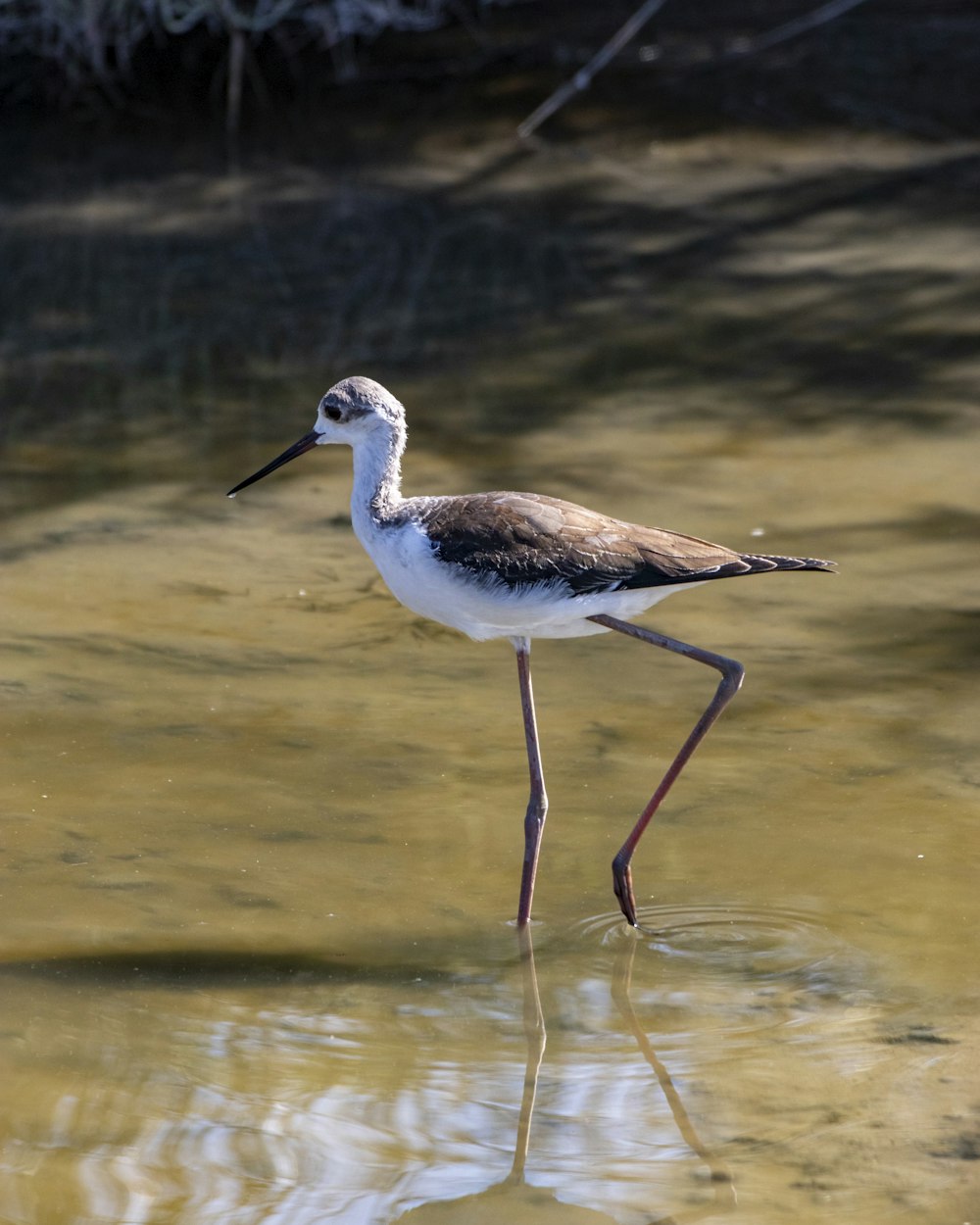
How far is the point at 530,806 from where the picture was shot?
485 centimetres

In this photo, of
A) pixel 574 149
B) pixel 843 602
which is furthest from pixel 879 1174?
pixel 574 149

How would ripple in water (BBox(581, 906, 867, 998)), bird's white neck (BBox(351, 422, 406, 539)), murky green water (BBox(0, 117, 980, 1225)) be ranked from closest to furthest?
murky green water (BBox(0, 117, 980, 1225))
ripple in water (BBox(581, 906, 867, 998))
bird's white neck (BBox(351, 422, 406, 539))

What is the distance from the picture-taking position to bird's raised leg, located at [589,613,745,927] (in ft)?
15.3

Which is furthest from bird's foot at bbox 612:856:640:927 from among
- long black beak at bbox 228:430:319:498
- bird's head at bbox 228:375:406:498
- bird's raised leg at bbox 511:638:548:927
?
long black beak at bbox 228:430:319:498

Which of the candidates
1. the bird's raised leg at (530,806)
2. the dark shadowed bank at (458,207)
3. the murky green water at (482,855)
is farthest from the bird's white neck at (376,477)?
the dark shadowed bank at (458,207)

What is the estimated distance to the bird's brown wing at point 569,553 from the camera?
4633mm

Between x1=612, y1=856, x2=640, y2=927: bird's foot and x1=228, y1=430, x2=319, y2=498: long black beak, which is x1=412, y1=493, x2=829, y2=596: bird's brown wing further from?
x1=612, y1=856, x2=640, y2=927: bird's foot

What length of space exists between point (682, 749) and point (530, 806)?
1.44 ft

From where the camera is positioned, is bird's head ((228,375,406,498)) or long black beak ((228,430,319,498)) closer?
bird's head ((228,375,406,498))

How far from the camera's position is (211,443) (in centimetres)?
869

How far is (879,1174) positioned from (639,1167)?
0.49 metres

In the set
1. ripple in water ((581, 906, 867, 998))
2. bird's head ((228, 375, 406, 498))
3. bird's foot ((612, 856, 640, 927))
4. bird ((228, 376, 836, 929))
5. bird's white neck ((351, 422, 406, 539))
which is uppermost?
bird's head ((228, 375, 406, 498))

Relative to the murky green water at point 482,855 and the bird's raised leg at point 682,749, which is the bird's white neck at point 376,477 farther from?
the murky green water at point 482,855

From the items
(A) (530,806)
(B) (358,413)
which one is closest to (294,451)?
(B) (358,413)
